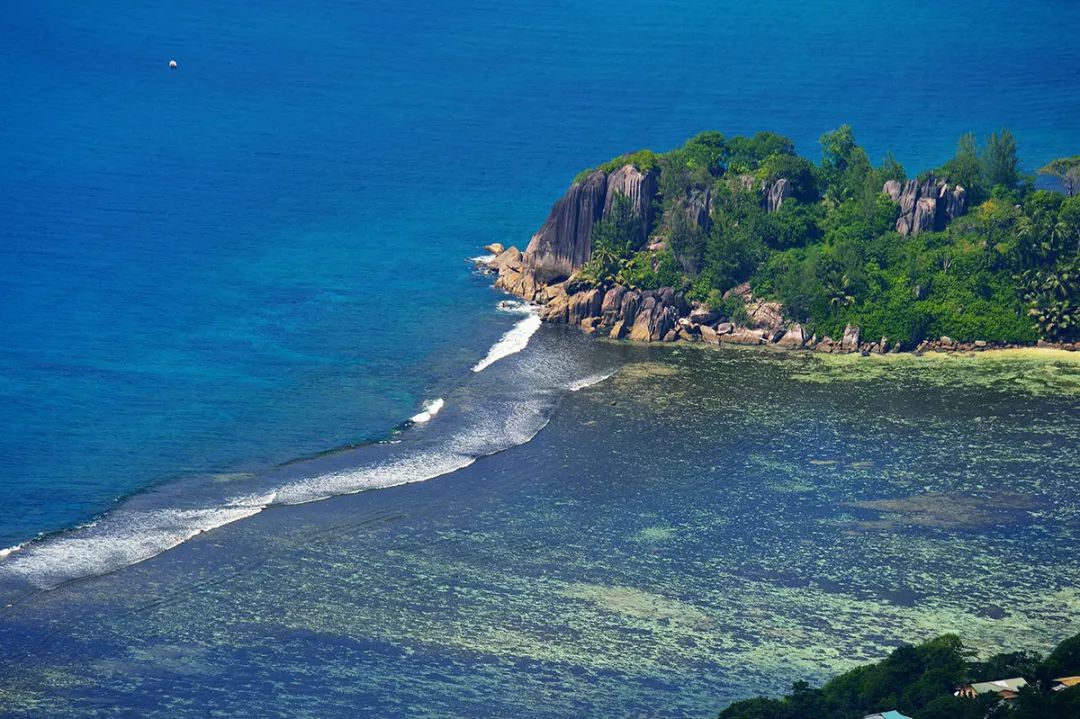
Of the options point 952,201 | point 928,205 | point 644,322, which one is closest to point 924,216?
point 928,205

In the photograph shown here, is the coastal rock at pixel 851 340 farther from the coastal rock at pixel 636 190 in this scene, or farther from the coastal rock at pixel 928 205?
the coastal rock at pixel 636 190

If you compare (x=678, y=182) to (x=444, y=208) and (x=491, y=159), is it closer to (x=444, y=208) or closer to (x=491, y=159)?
(x=444, y=208)

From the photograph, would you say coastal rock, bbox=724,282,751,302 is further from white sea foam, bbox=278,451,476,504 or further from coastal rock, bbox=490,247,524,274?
white sea foam, bbox=278,451,476,504

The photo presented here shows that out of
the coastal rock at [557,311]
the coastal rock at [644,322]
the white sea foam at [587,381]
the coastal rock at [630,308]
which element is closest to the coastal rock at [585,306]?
the coastal rock at [557,311]

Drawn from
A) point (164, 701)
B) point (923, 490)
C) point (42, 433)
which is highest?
point (42, 433)

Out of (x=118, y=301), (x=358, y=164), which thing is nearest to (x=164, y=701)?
(x=118, y=301)

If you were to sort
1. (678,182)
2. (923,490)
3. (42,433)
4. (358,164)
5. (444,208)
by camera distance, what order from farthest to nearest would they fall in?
1. (358,164)
2. (444,208)
3. (678,182)
4. (42,433)
5. (923,490)
